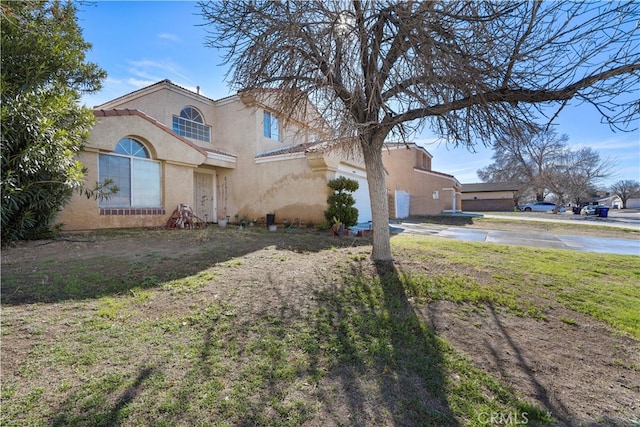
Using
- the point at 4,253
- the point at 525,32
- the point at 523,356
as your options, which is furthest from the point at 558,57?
the point at 4,253

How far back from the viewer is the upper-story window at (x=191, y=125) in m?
14.9

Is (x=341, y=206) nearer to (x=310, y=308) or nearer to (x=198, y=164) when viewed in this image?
(x=198, y=164)

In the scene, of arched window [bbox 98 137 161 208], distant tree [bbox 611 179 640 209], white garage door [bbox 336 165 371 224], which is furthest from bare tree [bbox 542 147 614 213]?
distant tree [bbox 611 179 640 209]

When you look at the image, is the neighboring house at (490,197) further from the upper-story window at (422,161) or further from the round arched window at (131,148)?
the round arched window at (131,148)

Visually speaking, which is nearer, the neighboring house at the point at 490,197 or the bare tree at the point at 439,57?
the bare tree at the point at 439,57

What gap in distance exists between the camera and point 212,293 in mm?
4566

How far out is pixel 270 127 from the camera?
54.7 feet

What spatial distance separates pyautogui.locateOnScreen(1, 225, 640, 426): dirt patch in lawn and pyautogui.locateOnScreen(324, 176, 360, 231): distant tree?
4900mm

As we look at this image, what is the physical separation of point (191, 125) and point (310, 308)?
49.2 feet

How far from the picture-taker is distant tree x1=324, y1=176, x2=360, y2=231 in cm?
1222

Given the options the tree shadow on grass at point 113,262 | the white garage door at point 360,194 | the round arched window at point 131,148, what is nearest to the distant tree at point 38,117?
the tree shadow on grass at point 113,262

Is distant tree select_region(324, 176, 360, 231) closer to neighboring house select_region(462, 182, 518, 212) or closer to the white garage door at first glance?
the white garage door

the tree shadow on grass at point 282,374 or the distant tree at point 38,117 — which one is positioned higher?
the distant tree at point 38,117

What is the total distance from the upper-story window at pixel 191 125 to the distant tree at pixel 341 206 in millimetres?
8815
